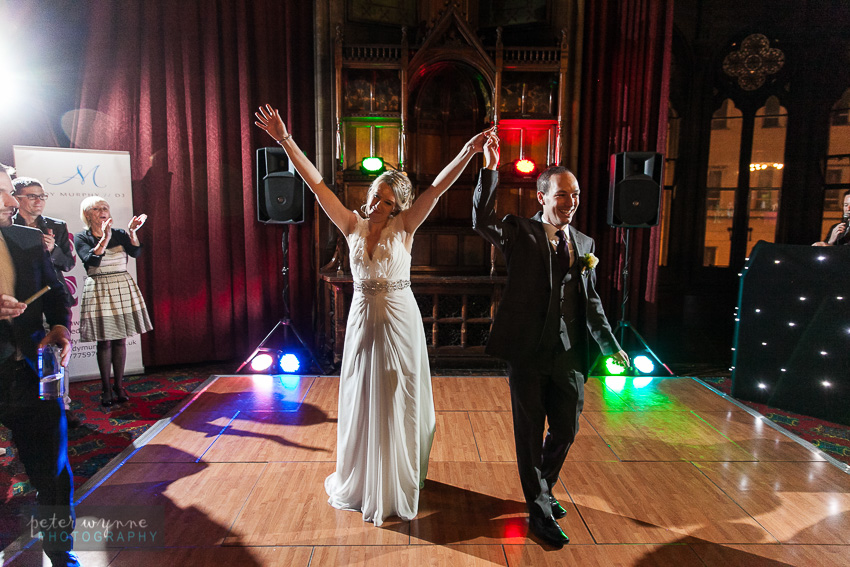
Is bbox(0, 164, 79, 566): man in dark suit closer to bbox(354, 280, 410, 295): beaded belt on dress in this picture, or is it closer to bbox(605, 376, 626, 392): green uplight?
bbox(354, 280, 410, 295): beaded belt on dress

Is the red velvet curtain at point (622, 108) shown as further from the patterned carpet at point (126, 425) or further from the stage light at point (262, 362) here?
the stage light at point (262, 362)

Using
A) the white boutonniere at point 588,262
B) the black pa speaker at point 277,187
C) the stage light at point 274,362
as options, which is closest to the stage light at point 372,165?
the black pa speaker at point 277,187

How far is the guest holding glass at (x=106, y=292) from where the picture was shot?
3.57 meters

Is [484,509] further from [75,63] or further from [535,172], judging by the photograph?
[75,63]

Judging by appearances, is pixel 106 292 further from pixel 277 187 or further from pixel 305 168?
pixel 305 168

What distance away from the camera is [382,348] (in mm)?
2154

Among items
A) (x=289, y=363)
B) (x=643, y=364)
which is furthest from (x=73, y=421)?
(x=643, y=364)

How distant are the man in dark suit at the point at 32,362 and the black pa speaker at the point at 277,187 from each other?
250 centimetres

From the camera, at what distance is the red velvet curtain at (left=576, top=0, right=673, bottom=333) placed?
5.00m

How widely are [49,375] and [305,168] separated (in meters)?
1.19

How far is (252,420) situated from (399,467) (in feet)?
5.32

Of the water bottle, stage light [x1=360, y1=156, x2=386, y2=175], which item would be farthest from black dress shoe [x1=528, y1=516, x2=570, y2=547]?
stage light [x1=360, y1=156, x2=386, y2=175]

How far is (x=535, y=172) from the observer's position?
5000 mm

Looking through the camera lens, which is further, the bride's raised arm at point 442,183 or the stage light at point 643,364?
the stage light at point 643,364
